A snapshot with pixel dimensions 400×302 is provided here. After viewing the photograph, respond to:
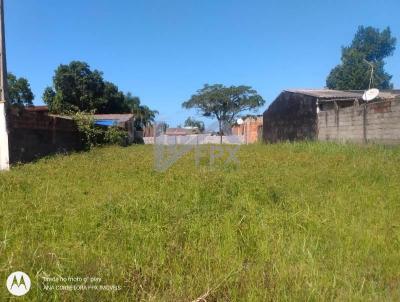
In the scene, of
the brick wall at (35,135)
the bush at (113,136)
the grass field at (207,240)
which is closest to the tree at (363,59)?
the bush at (113,136)

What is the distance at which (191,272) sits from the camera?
2699 mm

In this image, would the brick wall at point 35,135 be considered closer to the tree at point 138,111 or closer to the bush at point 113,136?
the bush at point 113,136

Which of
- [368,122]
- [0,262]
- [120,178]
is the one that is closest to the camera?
[0,262]

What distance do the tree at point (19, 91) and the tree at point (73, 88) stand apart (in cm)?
368

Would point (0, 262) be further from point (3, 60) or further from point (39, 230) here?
point (3, 60)

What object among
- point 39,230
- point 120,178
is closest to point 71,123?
point 120,178

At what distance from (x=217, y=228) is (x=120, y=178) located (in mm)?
3540

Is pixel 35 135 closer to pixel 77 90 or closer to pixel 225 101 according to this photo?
pixel 77 90

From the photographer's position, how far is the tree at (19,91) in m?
32.5

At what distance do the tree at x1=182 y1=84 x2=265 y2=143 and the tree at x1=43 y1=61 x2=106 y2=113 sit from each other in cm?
1877

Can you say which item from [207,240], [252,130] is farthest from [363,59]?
[207,240]

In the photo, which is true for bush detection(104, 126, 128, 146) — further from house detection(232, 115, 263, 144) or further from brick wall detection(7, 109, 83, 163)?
house detection(232, 115, 263, 144)

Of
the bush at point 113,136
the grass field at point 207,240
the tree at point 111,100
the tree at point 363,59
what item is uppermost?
the tree at point 363,59

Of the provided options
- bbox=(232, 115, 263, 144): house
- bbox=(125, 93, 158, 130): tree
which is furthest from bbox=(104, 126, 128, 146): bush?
bbox=(125, 93, 158, 130): tree
